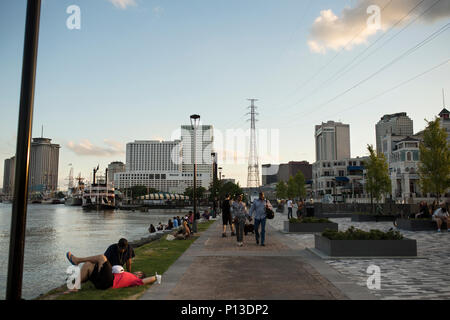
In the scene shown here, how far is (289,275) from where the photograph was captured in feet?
25.8

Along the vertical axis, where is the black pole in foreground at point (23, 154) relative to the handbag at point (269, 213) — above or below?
above

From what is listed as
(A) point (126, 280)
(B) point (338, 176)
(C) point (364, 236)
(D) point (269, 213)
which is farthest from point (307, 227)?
(B) point (338, 176)

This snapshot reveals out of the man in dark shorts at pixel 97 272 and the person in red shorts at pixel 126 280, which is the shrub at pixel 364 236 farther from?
the man in dark shorts at pixel 97 272

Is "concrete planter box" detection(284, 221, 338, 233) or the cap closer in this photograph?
the cap

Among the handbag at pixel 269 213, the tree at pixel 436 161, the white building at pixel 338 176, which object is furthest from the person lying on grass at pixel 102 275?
Answer: the white building at pixel 338 176

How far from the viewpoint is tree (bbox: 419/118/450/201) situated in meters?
24.0

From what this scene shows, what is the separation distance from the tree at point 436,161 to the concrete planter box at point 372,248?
16.7 metres

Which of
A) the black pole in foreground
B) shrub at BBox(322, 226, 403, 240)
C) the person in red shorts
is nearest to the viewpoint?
the black pole in foreground

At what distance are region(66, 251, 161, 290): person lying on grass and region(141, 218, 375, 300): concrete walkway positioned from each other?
57 cm

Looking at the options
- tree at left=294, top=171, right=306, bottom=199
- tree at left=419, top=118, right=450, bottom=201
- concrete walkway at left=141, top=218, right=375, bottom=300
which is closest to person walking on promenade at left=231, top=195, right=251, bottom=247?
concrete walkway at left=141, top=218, right=375, bottom=300

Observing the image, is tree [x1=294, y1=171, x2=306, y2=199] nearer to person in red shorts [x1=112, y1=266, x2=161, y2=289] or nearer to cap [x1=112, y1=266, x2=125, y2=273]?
person in red shorts [x1=112, y1=266, x2=161, y2=289]

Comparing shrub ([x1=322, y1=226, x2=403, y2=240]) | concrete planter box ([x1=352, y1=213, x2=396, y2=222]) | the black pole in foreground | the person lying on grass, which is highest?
the black pole in foreground

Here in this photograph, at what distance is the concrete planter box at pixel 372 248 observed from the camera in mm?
10227
